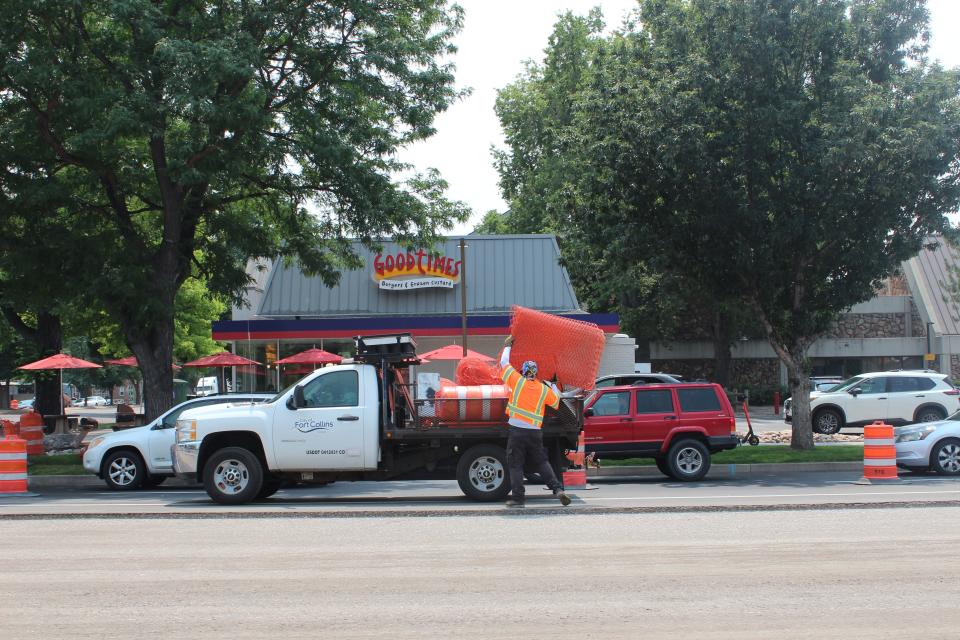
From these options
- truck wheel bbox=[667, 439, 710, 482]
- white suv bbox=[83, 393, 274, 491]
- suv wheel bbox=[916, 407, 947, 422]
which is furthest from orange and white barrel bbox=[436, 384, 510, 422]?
suv wheel bbox=[916, 407, 947, 422]

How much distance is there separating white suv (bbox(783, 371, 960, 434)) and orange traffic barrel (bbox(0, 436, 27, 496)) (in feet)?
66.6

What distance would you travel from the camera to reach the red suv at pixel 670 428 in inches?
703

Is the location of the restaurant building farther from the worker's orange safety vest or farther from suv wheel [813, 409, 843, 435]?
the worker's orange safety vest

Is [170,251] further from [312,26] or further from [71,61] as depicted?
[312,26]

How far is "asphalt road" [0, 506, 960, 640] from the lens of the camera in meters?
6.72

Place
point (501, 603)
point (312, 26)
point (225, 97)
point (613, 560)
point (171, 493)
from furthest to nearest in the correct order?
point (312, 26)
point (225, 97)
point (171, 493)
point (613, 560)
point (501, 603)

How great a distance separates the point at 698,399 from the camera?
18.0 metres

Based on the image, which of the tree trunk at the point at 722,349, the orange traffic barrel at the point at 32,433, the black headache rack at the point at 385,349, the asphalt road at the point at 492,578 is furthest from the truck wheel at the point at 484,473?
the tree trunk at the point at 722,349

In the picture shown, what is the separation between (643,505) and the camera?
13.5 meters

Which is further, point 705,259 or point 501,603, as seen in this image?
point 705,259

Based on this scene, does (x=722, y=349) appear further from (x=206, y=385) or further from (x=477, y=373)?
(x=477, y=373)

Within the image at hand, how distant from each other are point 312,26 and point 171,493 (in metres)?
10.6

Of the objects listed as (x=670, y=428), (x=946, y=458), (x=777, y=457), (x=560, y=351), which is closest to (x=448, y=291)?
(x=777, y=457)

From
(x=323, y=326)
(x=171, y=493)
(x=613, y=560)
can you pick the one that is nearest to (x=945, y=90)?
(x=613, y=560)
